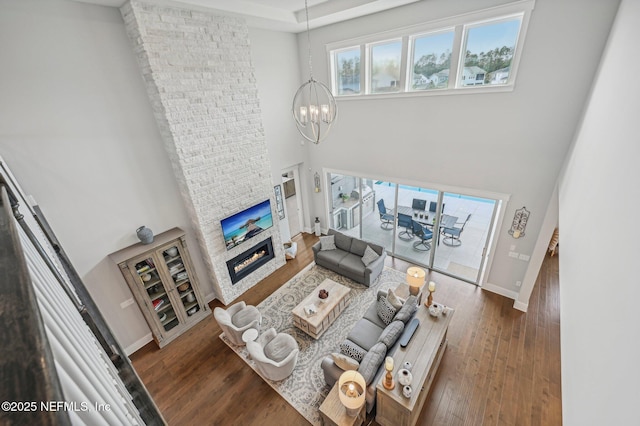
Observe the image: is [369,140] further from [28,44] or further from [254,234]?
[28,44]

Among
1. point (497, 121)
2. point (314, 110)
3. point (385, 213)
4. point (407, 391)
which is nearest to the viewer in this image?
point (407, 391)

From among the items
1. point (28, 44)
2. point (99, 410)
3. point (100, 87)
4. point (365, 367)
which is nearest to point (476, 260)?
point (365, 367)

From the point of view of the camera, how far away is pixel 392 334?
4246 mm

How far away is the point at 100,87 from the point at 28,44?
0.82 metres

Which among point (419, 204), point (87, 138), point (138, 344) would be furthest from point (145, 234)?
point (419, 204)

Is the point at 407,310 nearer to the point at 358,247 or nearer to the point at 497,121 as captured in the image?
the point at 358,247

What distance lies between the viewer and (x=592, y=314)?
1491 mm

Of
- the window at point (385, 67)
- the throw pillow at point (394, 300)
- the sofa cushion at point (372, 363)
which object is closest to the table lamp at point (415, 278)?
the throw pillow at point (394, 300)

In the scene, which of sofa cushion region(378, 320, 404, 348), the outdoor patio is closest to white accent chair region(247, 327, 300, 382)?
sofa cushion region(378, 320, 404, 348)

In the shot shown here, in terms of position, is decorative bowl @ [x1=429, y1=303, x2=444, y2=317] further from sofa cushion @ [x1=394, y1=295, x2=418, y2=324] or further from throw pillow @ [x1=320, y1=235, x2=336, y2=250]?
throw pillow @ [x1=320, y1=235, x2=336, y2=250]

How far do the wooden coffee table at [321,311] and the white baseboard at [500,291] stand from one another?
127 inches

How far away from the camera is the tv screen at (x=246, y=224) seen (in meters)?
5.93

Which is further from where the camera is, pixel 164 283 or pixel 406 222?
pixel 406 222

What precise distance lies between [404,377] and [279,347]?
2.14 meters
